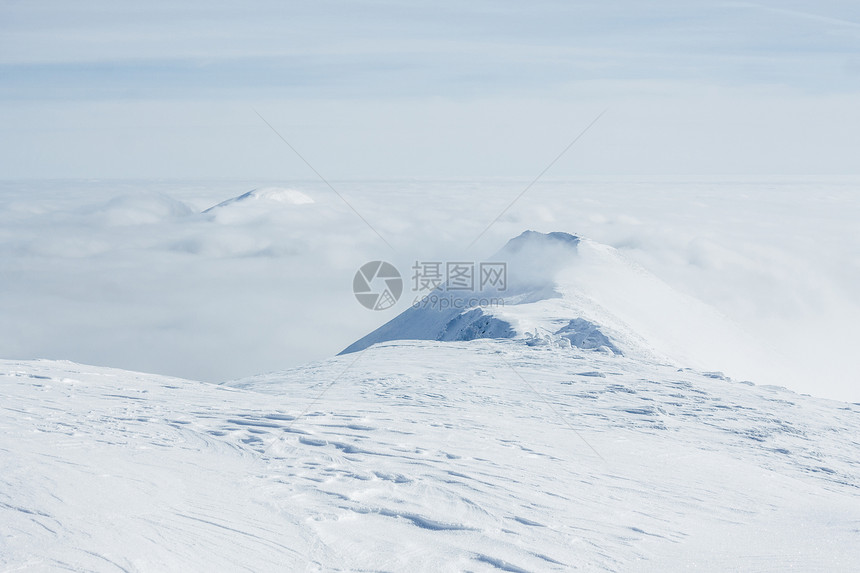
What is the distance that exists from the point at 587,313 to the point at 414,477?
35283 millimetres

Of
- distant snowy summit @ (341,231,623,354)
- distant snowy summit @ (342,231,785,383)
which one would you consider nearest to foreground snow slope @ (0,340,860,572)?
distant snowy summit @ (341,231,623,354)

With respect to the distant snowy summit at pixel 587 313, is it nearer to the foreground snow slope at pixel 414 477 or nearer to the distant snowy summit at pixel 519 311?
the distant snowy summit at pixel 519 311

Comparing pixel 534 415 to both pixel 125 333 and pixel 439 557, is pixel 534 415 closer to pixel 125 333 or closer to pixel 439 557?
pixel 439 557

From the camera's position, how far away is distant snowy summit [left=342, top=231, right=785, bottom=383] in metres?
36.3

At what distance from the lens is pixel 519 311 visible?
128ft

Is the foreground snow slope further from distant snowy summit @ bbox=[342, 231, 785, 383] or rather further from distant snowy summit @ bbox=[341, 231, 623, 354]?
distant snowy summit @ bbox=[342, 231, 785, 383]

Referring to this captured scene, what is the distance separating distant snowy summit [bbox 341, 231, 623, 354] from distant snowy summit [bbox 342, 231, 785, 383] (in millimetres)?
88

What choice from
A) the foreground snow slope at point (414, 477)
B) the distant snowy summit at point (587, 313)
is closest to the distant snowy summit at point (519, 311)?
the distant snowy summit at point (587, 313)

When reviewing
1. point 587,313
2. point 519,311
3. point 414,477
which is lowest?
point 587,313

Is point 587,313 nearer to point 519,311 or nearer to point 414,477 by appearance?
point 519,311

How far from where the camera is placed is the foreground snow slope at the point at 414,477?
241 inches

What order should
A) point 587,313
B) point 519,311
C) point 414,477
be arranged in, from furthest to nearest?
point 587,313
point 519,311
point 414,477

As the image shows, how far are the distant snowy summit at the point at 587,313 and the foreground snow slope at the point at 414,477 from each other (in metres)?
19.0

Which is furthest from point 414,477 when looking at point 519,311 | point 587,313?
point 587,313
